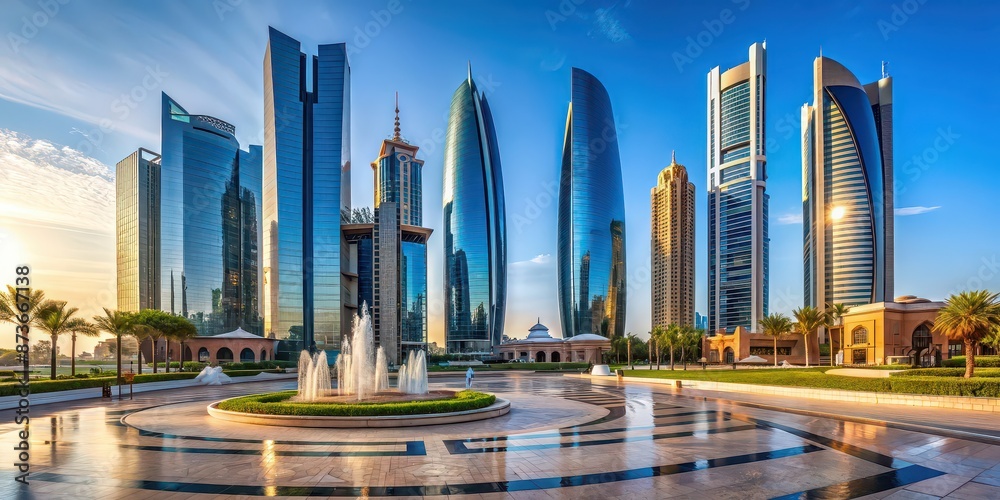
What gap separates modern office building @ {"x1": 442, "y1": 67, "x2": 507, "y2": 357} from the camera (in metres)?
116

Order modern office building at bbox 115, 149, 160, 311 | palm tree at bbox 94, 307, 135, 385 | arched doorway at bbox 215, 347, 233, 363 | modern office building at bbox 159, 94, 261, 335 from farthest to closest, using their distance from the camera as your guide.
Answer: modern office building at bbox 115, 149, 160, 311, modern office building at bbox 159, 94, 261, 335, arched doorway at bbox 215, 347, 233, 363, palm tree at bbox 94, 307, 135, 385

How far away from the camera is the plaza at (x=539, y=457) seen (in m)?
8.39

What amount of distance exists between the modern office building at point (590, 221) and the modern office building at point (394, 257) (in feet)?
111

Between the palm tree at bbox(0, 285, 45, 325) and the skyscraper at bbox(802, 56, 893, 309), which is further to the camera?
the skyscraper at bbox(802, 56, 893, 309)

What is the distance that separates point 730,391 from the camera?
27469mm

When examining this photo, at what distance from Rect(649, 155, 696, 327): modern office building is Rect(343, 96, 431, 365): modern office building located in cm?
7343

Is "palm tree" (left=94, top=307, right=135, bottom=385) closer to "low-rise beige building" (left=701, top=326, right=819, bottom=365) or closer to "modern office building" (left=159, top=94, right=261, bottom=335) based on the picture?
"modern office building" (left=159, top=94, right=261, bottom=335)

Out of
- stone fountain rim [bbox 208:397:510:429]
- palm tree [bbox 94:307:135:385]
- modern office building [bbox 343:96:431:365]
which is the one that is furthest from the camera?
modern office building [bbox 343:96:431:365]

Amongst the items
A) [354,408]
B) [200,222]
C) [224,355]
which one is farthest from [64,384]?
[200,222]

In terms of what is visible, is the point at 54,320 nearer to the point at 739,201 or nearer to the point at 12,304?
the point at 12,304

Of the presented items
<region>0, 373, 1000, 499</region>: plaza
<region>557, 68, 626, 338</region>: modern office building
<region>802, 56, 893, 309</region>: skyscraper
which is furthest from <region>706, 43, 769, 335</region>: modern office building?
<region>0, 373, 1000, 499</region>: plaza

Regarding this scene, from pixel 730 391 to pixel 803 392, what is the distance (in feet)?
14.1

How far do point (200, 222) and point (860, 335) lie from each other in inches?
4259

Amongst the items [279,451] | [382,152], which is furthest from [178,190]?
[279,451]
